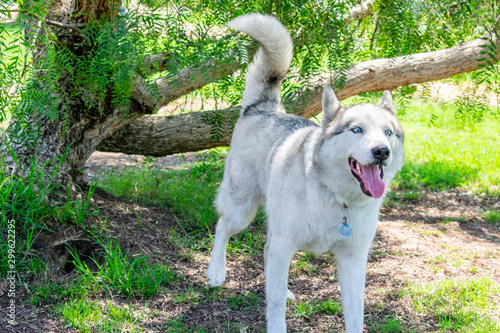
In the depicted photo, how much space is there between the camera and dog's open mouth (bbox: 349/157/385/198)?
8.68 ft

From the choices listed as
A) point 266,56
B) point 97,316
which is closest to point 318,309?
point 97,316

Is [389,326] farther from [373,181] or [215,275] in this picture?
[215,275]

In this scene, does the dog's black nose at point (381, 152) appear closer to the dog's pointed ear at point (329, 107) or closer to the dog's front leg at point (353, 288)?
the dog's pointed ear at point (329, 107)

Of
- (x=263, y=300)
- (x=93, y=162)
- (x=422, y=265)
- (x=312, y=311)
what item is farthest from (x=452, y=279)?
(x=93, y=162)

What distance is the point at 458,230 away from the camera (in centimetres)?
490

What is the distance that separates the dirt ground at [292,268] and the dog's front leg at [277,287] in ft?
0.83

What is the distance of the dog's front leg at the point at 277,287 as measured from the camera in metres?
2.96

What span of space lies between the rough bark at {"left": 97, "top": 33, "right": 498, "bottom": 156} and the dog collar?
6.88 ft

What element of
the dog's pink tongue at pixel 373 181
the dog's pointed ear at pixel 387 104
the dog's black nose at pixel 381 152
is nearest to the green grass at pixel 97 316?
the dog's pink tongue at pixel 373 181

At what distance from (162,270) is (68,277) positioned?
0.65 m

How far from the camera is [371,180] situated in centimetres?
265

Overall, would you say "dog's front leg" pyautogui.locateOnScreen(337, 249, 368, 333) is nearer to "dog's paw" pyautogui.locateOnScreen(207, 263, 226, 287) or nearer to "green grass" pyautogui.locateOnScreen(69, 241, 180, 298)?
"dog's paw" pyautogui.locateOnScreen(207, 263, 226, 287)

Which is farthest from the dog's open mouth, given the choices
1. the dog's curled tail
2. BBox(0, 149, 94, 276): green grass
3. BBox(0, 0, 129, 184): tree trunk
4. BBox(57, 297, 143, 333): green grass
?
BBox(0, 149, 94, 276): green grass

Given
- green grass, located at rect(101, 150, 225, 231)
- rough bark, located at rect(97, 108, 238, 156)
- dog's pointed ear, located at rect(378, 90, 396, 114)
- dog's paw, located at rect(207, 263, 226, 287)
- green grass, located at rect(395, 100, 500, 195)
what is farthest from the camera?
green grass, located at rect(395, 100, 500, 195)
